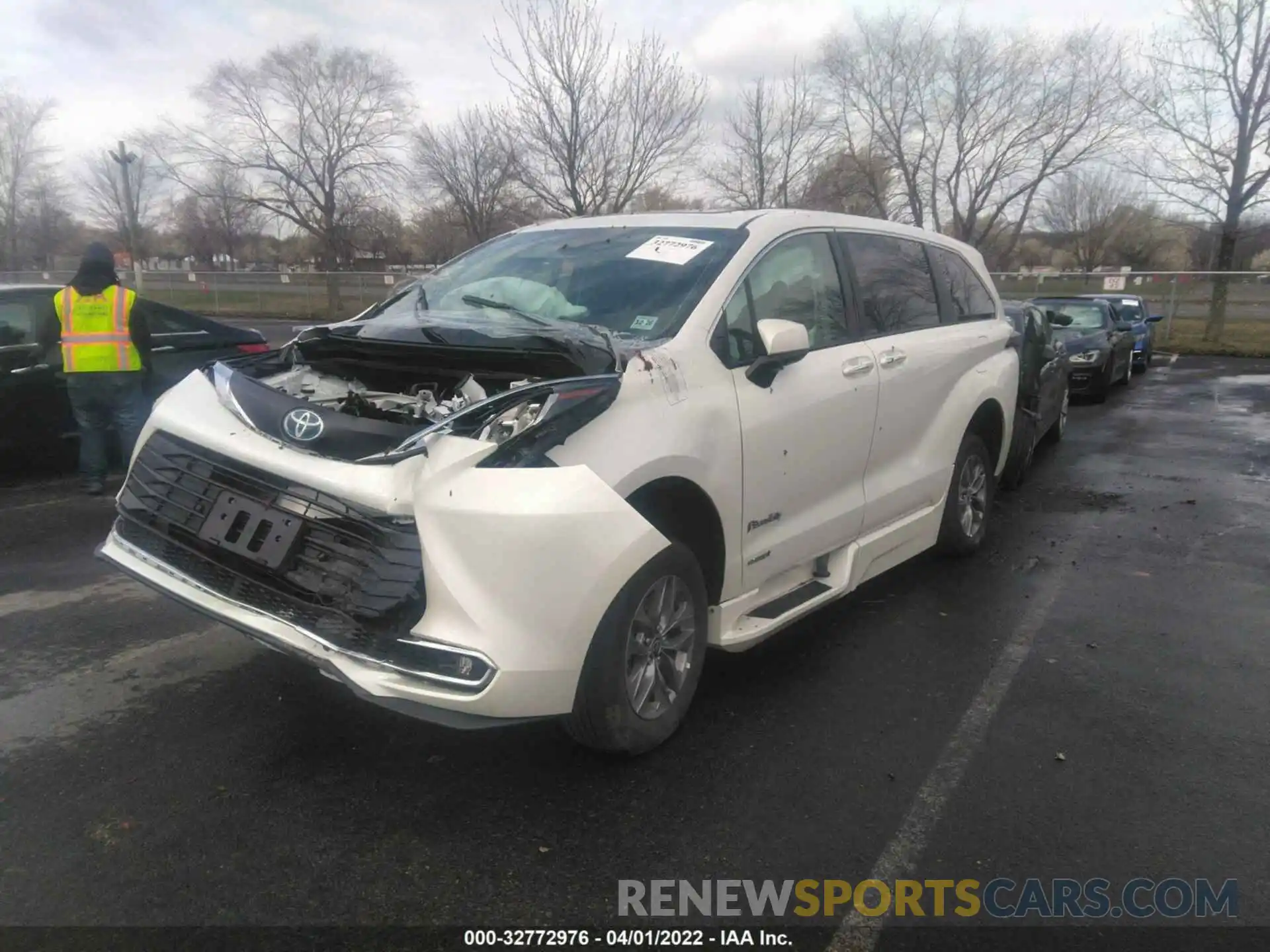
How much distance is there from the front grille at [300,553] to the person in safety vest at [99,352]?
3831mm

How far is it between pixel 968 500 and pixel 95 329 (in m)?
6.00

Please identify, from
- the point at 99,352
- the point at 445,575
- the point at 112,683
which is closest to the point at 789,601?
the point at 445,575

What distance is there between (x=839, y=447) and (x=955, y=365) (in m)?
1.39

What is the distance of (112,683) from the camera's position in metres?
3.79

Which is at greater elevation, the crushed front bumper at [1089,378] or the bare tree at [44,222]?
the bare tree at [44,222]

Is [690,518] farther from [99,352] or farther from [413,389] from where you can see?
[99,352]

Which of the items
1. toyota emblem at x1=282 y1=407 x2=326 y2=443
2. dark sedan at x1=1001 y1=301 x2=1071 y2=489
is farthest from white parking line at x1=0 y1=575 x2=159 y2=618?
dark sedan at x1=1001 y1=301 x2=1071 y2=489

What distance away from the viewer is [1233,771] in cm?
330

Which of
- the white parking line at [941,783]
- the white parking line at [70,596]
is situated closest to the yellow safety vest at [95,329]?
the white parking line at [70,596]

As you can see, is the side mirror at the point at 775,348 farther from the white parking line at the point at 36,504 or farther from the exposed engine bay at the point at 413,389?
the white parking line at the point at 36,504

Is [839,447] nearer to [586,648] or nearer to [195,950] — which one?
[586,648]

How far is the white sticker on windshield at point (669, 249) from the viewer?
12.6 ft

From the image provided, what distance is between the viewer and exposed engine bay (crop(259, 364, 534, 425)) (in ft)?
10.6

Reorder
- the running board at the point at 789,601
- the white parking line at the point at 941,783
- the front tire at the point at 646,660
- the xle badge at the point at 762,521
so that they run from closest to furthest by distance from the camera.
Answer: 1. the white parking line at the point at 941,783
2. the front tire at the point at 646,660
3. the xle badge at the point at 762,521
4. the running board at the point at 789,601
